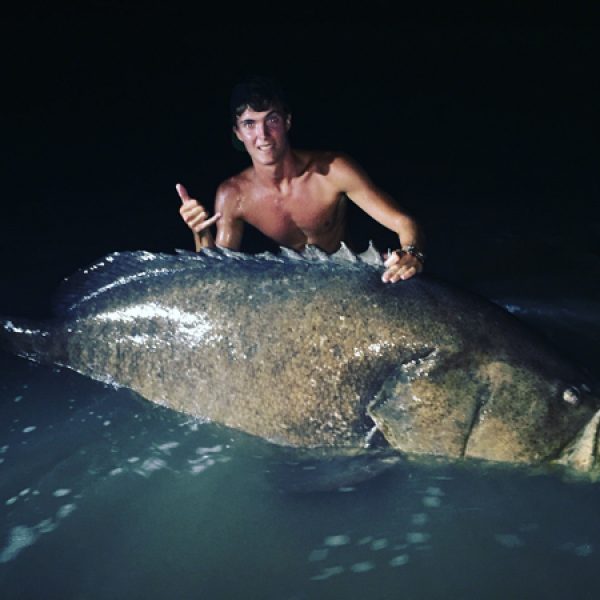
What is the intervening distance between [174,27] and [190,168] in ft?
51.6

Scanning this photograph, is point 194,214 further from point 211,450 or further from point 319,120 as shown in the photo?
point 319,120

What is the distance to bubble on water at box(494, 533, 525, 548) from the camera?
2.64 metres

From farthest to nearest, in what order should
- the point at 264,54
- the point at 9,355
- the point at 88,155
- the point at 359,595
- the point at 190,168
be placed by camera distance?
1. the point at 264,54
2. the point at 88,155
3. the point at 190,168
4. the point at 9,355
5. the point at 359,595

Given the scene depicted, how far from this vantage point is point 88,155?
41.9 ft

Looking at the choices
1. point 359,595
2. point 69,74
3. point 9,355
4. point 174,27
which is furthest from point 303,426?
point 174,27

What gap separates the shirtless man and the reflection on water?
1.34 meters

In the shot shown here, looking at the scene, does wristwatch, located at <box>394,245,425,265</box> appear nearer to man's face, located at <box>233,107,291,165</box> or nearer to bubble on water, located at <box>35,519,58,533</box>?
man's face, located at <box>233,107,291,165</box>

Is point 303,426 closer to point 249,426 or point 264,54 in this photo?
point 249,426

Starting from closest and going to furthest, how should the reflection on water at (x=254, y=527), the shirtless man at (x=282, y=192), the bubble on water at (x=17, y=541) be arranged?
the reflection on water at (x=254, y=527) < the bubble on water at (x=17, y=541) < the shirtless man at (x=282, y=192)

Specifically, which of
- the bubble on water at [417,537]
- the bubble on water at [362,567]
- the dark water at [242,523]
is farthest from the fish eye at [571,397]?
the bubble on water at [362,567]

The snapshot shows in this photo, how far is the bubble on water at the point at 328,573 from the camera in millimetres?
2541

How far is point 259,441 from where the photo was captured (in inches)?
135

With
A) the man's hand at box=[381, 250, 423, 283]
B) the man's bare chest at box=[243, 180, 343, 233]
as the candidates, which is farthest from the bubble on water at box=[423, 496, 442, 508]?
the man's bare chest at box=[243, 180, 343, 233]

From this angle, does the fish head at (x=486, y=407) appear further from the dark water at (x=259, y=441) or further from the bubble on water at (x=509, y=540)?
the bubble on water at (x=509, y=540)
